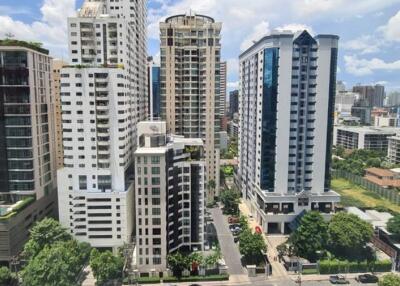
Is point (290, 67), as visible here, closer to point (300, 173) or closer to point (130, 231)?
point (300, 173)

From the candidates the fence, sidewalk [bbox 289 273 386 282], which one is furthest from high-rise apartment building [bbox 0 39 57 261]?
the fence

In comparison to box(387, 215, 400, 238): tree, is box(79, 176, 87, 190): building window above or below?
above

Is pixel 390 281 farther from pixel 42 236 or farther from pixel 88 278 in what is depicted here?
pixel 42 236

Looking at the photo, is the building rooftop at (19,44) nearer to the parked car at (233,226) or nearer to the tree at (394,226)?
the parked car at (233,226)

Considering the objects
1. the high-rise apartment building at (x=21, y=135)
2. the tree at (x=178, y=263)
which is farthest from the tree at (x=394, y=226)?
the high-rise apartment building at (x=21, y=135)

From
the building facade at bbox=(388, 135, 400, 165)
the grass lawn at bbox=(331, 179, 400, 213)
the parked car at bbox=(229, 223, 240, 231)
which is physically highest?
the building facade at bbox=(388, 135, 400, 165)

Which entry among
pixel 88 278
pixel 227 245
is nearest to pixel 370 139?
pixel 227 245

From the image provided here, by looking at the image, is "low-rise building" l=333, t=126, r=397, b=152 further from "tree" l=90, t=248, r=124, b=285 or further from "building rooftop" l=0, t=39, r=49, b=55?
"building rooftop" l=0, t=39, r=49, b=55
